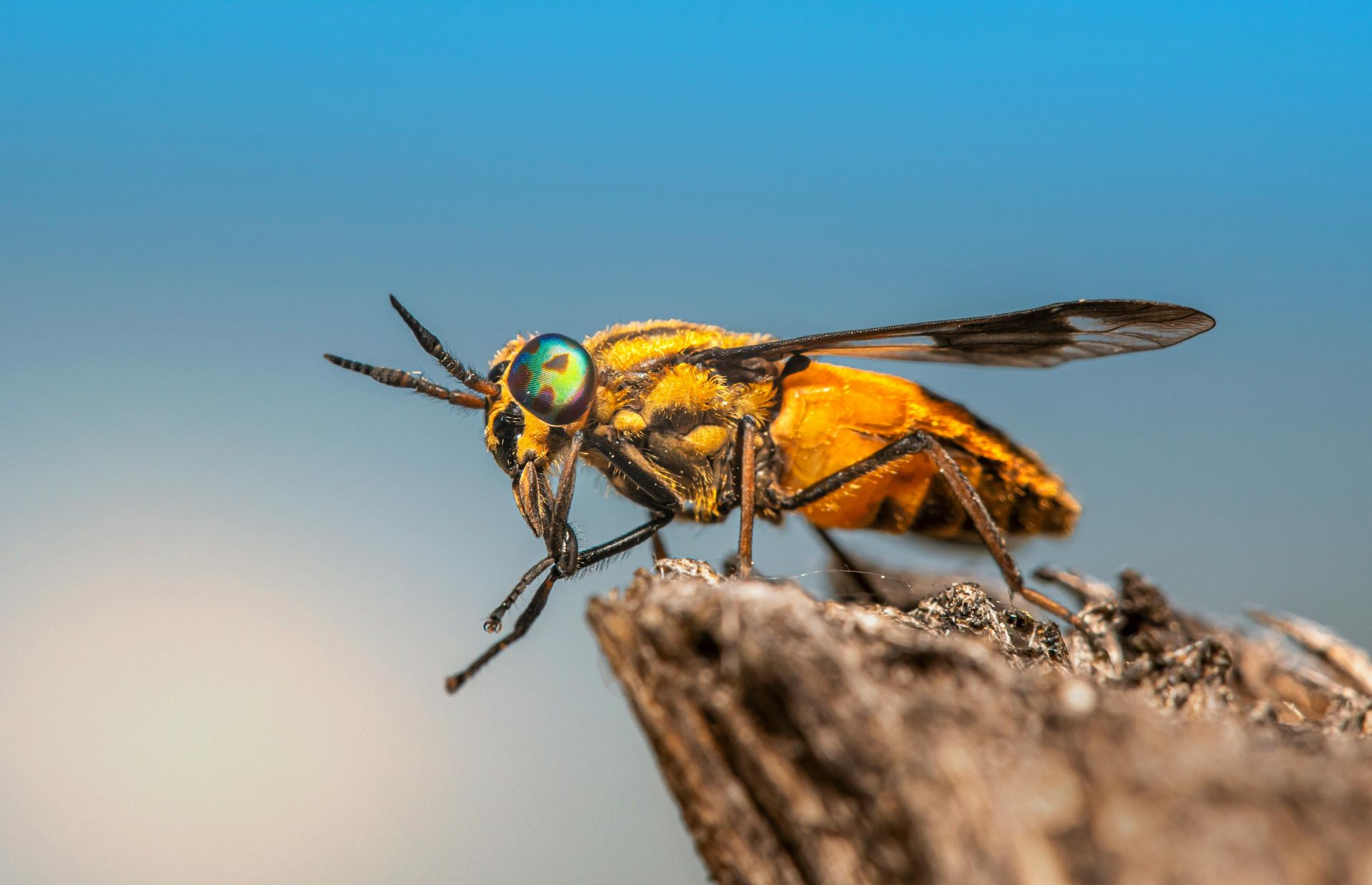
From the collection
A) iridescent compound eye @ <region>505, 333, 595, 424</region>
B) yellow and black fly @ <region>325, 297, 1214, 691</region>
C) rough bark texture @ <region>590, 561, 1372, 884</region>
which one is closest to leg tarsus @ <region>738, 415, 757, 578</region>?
yellow and black fly @ <region>325, 297, 1214, 691</region>

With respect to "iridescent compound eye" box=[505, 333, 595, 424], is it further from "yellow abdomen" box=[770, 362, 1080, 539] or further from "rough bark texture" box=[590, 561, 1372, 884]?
"rough bark texture" box=[590, 561, 1372, 884]

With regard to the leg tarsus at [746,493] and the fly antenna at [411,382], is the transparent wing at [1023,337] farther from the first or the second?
the fly antenna at [411,382]

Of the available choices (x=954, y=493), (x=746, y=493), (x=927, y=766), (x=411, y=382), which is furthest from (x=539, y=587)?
(x=927, y=766)

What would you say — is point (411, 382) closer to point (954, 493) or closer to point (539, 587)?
point (539, 587)

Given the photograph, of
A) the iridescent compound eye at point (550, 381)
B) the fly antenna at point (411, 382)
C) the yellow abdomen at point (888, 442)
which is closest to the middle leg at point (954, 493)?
the yellow abdomen at point (888, 442)

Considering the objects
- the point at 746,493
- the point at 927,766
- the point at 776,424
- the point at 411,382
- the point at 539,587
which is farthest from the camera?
the point at 776,424
